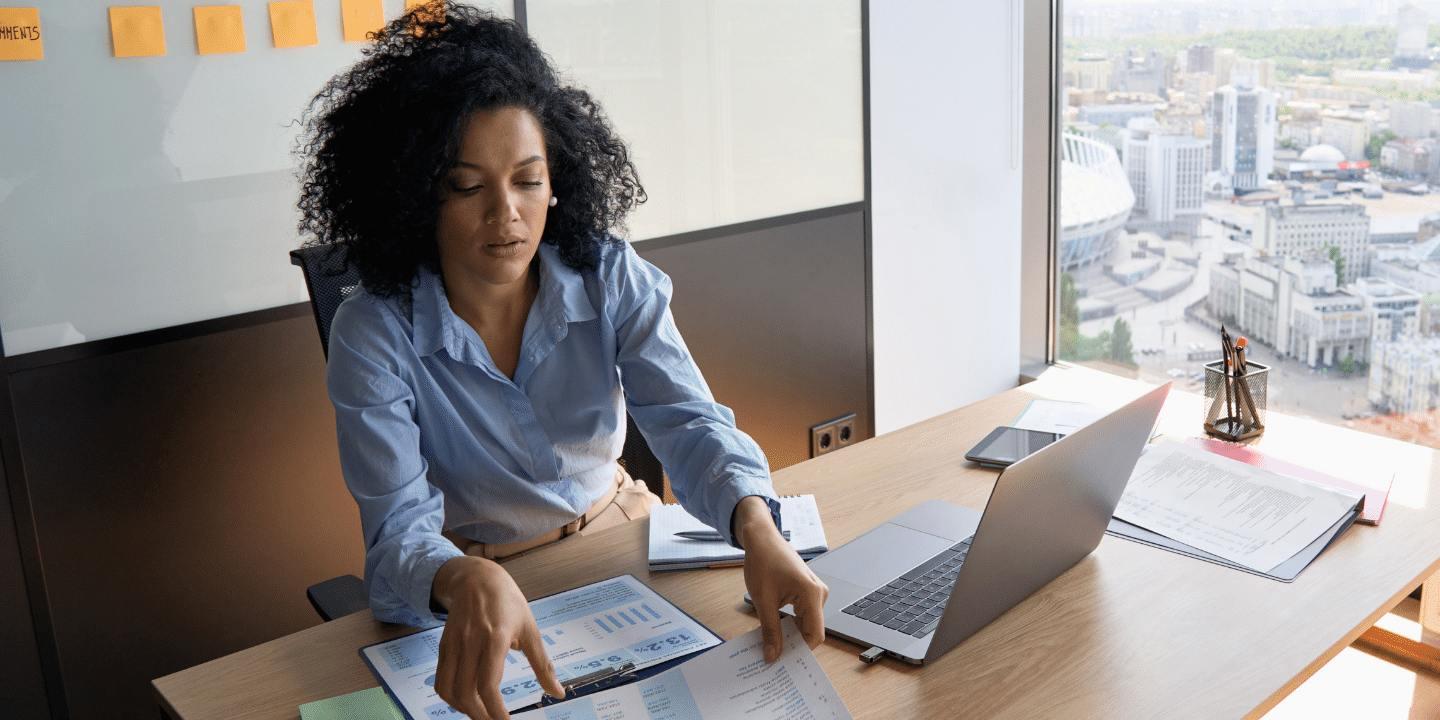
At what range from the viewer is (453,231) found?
1.44 meters

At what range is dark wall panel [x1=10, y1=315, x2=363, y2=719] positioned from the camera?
1.89 m

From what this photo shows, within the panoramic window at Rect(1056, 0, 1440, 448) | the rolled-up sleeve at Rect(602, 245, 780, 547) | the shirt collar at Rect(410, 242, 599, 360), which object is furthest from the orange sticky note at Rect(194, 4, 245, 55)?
the panoramic window at Rect(1056, 0, 1440, 448)

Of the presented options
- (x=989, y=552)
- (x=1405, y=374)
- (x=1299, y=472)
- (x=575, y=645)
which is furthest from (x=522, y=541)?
(x=1405, y=374)

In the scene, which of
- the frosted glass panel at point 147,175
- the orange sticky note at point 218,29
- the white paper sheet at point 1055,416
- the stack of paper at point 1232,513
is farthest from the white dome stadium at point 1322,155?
the orange sticky note at point 218,29

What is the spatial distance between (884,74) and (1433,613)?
6.10ft

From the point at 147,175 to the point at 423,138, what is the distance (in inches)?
30.4

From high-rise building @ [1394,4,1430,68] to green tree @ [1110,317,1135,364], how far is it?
42.2 inches

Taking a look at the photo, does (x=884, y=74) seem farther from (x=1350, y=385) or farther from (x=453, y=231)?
(x=453, y=231)

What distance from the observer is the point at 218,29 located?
6.28ft

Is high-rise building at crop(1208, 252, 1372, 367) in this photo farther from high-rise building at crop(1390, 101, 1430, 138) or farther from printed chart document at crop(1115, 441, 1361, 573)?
printed chart document at crop(1115, 441, 1361, 573)

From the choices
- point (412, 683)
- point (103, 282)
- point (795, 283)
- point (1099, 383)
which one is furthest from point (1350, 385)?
point (103, 282)

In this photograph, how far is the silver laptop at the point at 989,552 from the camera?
1066 mm

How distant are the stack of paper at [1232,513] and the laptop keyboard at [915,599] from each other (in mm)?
277

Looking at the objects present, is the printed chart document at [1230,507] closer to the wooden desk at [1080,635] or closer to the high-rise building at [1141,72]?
the wooden desk at [1080,635]
